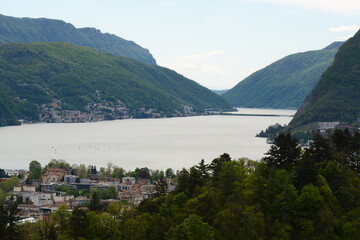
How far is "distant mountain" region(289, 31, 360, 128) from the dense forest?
93.0 metres

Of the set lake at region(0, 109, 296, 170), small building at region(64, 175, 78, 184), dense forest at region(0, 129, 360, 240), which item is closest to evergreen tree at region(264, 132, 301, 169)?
dense forest at region(0, 129, 360, 240)

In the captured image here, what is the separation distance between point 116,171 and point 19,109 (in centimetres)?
13263

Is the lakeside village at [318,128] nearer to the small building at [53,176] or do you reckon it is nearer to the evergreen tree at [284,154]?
the small building at [53,176]

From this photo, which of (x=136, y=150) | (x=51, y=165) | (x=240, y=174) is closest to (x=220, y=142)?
(x=136, y=150)

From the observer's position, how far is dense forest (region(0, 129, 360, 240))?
25891mm

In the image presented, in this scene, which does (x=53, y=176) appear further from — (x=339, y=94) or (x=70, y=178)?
(x=339, y=94)

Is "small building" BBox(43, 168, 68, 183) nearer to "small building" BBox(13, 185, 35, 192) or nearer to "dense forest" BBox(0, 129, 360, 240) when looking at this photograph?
"small building" BBox(13, 185, 35, 192)

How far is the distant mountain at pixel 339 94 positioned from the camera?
12269cm

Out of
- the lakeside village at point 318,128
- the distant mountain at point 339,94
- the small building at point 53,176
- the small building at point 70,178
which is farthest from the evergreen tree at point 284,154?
the distant mountain at point 339,94

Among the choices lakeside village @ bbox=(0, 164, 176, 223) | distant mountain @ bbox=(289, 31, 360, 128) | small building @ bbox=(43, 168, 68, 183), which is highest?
distant mountain @ bbox=(289, 31, 360, 128)

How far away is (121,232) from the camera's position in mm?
27859

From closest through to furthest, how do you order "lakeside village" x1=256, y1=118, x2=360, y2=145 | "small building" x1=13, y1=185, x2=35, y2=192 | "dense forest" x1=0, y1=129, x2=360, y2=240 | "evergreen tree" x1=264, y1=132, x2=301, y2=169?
"dense forest" x1=0, y1=129, x2=360, y2=240 < "evergreen tree" x1=264, y1=132, x2=301, y2=169 < "small building" x1=13, y1=185, x2=35, y2=192 < "lakeside village" x1=256, y1=118, x2=360, y2=145

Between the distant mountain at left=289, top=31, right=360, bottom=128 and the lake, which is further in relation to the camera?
the distant mountain at left=289, top=31, right=360, bottom=128

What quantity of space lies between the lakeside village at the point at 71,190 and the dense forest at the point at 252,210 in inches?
517
